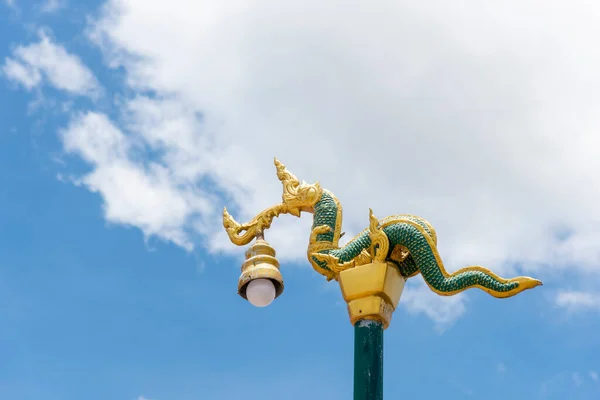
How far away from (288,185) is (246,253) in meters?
0.85

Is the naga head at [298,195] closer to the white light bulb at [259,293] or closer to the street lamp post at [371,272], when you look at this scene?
the street lamp post at [371,272]

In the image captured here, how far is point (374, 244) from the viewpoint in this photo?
28.8ft

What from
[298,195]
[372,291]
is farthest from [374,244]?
[298,195]

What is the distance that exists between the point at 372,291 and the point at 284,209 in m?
1.42

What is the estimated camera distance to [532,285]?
318 inches

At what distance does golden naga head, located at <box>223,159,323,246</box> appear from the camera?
9375mm

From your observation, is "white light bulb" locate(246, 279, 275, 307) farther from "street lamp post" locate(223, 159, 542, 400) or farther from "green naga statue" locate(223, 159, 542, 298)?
"green naga statue" locate(223, 159, 542, 298)

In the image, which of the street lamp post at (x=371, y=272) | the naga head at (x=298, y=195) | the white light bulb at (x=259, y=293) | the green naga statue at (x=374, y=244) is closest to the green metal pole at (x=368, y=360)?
the street lamp post at (x=371, y=272)

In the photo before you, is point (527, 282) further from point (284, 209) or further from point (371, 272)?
point (284, 209)

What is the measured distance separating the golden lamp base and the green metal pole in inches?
3.4

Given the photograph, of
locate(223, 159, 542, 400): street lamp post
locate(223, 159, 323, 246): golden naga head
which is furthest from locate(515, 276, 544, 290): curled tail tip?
locate(223, 159, 323, 246): golden naga head

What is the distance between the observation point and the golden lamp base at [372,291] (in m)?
8.52

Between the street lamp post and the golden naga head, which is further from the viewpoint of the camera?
the golden naga head

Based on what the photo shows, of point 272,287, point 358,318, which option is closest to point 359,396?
point 358,318
